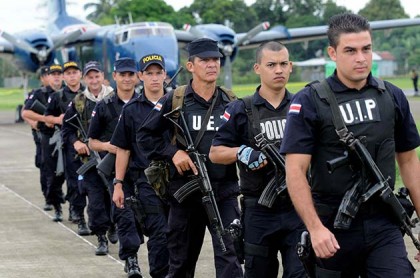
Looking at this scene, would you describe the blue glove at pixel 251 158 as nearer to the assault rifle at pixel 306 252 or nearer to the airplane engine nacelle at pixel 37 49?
the assault rifle at pixel 306 252

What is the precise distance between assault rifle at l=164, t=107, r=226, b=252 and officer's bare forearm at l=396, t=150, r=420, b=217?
79.0 inches

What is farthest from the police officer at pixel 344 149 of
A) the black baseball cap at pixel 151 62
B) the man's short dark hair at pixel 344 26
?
the black baseball cap at pixel 151 62

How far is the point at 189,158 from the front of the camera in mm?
7281

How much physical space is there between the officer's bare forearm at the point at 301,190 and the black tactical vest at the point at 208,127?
7.39ft

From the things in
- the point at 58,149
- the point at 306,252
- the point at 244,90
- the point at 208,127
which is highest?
the point at 208,127

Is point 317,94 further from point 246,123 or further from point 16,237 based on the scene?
point 16,237

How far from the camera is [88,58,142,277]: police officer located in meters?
9.09

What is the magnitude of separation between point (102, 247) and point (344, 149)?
5731mm

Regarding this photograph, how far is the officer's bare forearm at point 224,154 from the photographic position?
6488mm

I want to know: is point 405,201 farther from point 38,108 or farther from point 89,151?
point 38,108

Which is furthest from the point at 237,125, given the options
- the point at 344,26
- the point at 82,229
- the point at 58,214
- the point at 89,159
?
the point at 58,214

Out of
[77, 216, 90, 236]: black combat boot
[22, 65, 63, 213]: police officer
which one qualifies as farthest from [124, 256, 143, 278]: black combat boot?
[22, 65, 63, 213]: police officer

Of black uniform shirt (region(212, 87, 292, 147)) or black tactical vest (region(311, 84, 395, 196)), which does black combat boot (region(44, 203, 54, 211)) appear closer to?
black uniform shirt (region(212, 87, 292, 147))

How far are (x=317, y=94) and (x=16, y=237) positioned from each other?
23.5 feet
